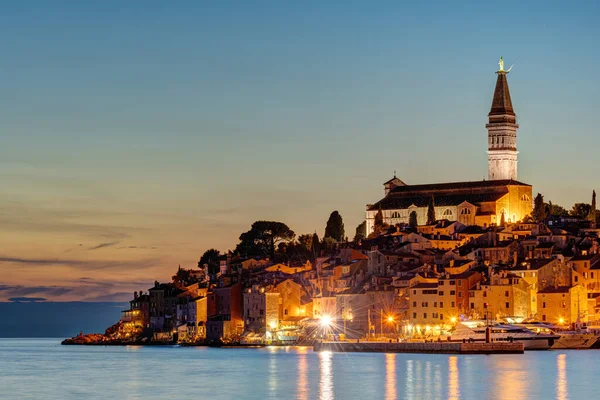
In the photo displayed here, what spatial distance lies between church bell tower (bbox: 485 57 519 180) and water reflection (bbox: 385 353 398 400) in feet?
157

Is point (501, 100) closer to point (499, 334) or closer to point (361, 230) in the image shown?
point (361, 230)

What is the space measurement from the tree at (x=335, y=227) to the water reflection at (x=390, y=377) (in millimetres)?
41695

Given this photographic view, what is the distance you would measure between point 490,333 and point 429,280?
9.10 m

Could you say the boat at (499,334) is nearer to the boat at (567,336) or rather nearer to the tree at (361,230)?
the boat at (567,336)

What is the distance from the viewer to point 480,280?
8138 cm

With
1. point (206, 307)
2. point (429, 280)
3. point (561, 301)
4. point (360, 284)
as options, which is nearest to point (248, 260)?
point (206, 307)

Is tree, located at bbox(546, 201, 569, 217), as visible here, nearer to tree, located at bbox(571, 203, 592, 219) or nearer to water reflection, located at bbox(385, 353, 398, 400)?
tree, located at bbox(571, 203, 592, 219)

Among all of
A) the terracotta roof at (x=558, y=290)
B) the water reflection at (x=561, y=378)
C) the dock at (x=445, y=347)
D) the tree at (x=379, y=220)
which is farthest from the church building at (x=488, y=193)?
the water reflection at (x=561, y=378)

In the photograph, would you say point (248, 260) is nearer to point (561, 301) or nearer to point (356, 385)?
point (561, 301)

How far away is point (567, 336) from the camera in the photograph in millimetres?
77812

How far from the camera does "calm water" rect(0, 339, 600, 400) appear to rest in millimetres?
52750

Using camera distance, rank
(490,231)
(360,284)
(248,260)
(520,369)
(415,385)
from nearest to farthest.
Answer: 1. (415,385)
2. (520,369)
3. (360,284)
4. (490,231)
5. (248,260)

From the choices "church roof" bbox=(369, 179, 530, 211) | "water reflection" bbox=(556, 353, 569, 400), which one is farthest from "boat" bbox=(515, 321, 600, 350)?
"church roof" bbox=(369, 179, 530, 211)

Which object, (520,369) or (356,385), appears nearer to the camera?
(356,385)
